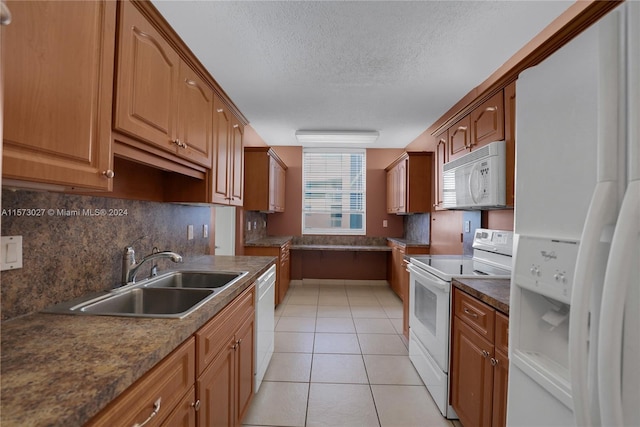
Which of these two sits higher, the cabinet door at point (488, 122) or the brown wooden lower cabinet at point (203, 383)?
the cabinet door at point (488, 122)

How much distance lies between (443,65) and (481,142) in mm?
761

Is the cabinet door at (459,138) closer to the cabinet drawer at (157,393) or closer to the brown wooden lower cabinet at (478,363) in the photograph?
the brown wooden lower cabinet at (478,363)

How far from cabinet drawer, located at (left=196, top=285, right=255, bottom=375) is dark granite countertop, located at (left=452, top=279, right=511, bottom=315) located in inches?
49.8

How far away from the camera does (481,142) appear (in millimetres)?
2270

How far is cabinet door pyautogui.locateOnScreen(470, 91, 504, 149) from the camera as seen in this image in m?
2.04

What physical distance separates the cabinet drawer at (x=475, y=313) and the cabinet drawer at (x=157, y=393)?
4.42ft

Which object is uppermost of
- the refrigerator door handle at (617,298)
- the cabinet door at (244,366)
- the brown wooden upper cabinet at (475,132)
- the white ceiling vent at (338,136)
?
the white ceiling vent at (338,136)

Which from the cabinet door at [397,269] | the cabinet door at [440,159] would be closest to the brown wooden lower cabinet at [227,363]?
the cabinet door at [440,159]

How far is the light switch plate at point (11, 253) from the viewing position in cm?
99

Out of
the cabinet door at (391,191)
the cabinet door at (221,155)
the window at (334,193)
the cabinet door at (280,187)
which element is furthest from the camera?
the window at (334,193)

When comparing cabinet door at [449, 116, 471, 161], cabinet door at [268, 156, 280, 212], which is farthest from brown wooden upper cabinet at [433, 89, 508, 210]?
cabinet door at [268, 156, 280, 212]

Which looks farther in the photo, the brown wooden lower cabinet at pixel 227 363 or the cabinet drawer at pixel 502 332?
the cabinet drawer at pixel 502 332

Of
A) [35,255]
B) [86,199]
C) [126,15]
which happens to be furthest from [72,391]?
[126,15]

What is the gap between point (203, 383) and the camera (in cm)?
117
